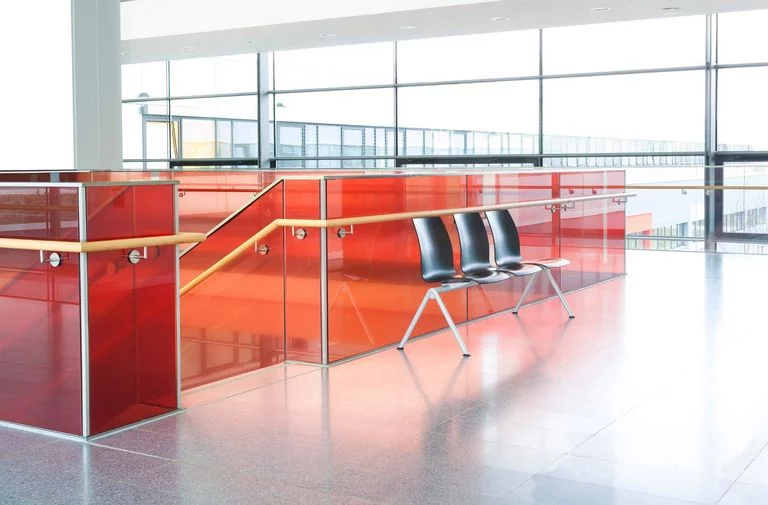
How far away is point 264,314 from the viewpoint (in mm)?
6359

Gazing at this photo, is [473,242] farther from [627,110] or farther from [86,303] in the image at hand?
[627,110]

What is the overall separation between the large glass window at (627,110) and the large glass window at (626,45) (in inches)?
6.8

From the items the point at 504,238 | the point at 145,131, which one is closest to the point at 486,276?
the point at 504,238

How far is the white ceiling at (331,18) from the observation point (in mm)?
11414

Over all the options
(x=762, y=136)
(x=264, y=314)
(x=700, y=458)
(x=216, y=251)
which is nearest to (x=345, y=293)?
(x=264, y=314)

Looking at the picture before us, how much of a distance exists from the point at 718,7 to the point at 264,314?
765 centimetres

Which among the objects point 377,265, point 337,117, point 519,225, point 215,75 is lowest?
point 377,265

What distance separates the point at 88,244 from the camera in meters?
4.41

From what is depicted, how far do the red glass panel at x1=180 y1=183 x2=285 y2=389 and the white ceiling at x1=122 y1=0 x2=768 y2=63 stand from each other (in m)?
5.53

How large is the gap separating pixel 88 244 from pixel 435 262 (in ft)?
9.45

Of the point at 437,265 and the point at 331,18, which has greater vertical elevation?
the point at 331,18

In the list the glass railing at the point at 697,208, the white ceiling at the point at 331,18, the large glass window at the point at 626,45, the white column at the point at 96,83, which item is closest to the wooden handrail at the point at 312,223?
the white column at the point at 96,83

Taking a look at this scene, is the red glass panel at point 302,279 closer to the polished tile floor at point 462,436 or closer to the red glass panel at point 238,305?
the red glass panel at point 238,305

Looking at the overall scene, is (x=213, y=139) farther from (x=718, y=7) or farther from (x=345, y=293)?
(x=345, y=293)
